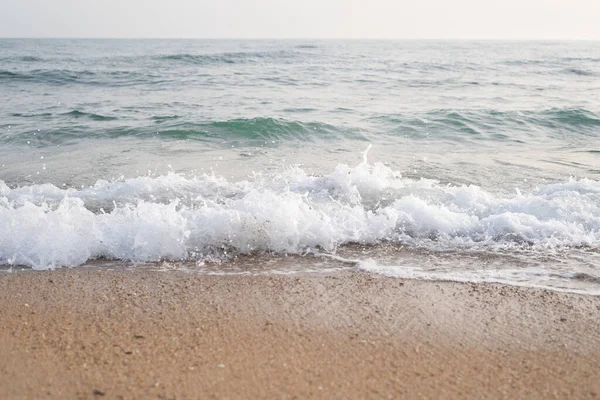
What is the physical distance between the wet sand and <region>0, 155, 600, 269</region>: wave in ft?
1.32

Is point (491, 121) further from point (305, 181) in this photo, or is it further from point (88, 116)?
point (88, 116)

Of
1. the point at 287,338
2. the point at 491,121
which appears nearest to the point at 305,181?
the point at 287,338

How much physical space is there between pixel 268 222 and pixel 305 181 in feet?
6.07

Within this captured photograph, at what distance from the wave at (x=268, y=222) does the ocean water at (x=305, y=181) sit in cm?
2

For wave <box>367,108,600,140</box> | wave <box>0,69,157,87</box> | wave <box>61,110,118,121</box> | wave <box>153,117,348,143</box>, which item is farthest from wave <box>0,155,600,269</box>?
wave <box>0,69,157,87</box>

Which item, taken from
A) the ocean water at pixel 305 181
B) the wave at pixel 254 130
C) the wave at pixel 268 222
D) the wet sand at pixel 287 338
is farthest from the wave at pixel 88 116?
the wet sand at pixel 287 338

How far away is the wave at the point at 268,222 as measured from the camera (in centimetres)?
410

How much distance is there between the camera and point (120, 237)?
420 cm

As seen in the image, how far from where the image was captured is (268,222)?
441 cm

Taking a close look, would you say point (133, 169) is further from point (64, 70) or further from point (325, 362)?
point (64, 70)

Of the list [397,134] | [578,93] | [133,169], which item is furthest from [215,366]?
[578,93]

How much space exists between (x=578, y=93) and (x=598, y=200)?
13242 millimetres

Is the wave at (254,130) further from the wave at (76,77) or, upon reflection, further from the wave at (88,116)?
the wave at (76,77)

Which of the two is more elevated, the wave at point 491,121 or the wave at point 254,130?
the wave at point 491,121
